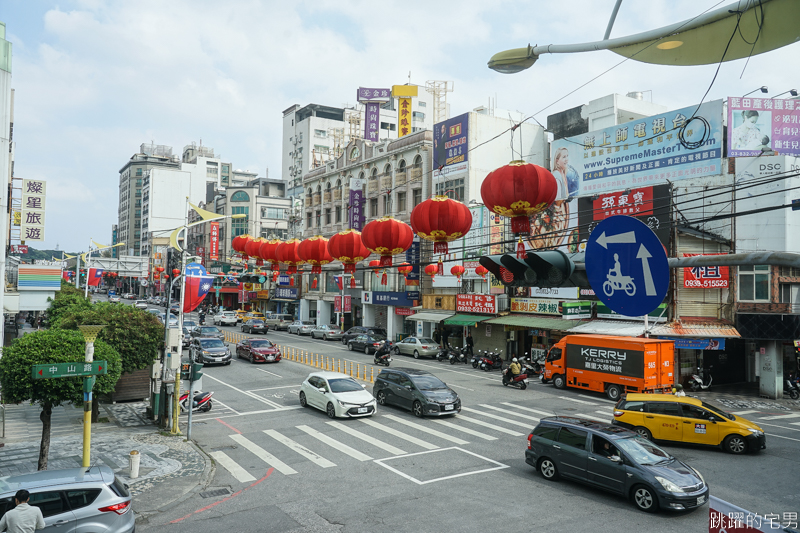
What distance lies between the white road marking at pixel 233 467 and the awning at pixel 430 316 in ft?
81.4

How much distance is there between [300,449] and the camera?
15.7m

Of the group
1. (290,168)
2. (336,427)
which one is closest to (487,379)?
(336,427)

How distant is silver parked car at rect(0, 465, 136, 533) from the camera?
855cm

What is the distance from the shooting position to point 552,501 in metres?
11.3

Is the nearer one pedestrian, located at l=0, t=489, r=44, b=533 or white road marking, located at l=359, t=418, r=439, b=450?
pedestrian, located at l=0, t=489, r=44, b=533

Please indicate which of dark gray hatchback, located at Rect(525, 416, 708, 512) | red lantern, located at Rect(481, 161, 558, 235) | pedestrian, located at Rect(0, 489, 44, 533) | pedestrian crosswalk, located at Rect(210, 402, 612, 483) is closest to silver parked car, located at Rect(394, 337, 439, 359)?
pedestrian crosswalk, located at Rect(210, 402, 612, 483)

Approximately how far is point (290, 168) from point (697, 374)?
3490 inches

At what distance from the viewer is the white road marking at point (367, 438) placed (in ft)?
50.6

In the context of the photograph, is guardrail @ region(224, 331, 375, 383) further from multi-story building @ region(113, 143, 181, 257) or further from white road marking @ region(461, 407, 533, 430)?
multi-story building @ region(113, 143, 181, 257)

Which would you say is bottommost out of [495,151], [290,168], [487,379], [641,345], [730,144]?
[487,379]

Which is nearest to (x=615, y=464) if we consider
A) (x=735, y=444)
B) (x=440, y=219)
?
(x=735, y=444)

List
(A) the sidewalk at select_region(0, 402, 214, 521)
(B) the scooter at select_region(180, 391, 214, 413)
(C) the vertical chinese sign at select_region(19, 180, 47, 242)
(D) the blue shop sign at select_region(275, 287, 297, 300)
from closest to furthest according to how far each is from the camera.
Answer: (A) the sidewalk at select_region(0, 402, 214, 521)
(B) the scooter at select_region(180, 391, 214, 413)
(C) the vertical chinese sign at select_region(19, 180, 47, 242)
(D) the blue shop sign at select_region(275, 287, 297, 300)

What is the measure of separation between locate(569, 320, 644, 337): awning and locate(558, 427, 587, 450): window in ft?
50.0

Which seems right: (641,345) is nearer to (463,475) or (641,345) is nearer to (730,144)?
(730,144)
